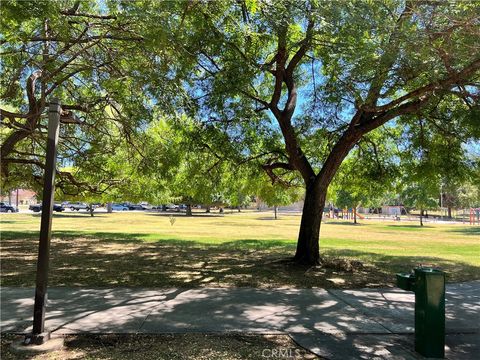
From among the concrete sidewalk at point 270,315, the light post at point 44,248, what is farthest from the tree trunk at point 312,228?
the light post at point 44,248

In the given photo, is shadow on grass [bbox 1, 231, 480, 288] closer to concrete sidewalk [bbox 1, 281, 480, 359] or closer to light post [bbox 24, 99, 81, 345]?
concrete sidewalk [bbox 1, 281, 480, 359]

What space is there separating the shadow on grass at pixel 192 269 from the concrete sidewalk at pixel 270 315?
91cm

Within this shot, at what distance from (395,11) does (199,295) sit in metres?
6.13

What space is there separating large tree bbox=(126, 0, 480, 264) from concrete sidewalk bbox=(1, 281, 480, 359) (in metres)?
3.86

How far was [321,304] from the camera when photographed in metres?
7.74

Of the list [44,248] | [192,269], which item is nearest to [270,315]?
[44,248]

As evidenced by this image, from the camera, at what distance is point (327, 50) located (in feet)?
29.9

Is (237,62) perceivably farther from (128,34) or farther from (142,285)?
(142,285)

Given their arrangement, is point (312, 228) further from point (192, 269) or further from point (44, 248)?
point (44, 248)

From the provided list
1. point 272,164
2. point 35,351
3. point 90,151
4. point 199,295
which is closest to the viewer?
point 35,351

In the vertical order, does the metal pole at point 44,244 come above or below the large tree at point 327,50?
below

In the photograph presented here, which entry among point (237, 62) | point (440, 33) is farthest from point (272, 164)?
point (440, 33)

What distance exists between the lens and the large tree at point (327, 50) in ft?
22.4

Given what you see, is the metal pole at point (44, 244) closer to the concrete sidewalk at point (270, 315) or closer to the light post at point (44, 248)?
the light post at point (44, 248)
